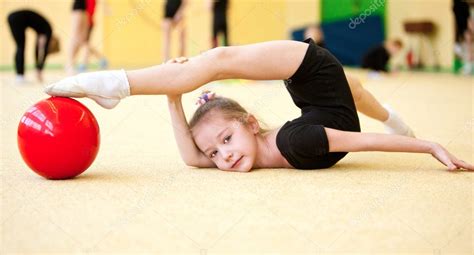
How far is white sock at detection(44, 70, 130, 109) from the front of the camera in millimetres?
1812

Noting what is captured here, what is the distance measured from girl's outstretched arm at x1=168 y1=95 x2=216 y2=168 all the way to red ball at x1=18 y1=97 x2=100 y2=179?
0.27 m

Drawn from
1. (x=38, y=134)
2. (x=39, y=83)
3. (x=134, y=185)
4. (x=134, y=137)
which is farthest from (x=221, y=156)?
(x=39, y=83)

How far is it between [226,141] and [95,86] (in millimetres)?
442

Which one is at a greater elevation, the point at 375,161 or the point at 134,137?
the point at 375,161

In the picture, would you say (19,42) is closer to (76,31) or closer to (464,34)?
(76,31)

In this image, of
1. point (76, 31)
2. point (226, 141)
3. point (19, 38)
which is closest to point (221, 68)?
point (226, 141)

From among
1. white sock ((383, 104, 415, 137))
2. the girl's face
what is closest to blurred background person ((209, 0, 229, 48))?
white sock ((383, 104, 415, 137))

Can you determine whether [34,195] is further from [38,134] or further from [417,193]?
[417,193]

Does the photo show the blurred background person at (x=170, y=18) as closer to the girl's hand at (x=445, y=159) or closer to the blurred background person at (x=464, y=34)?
the blurred background person at (x=464, y=34)

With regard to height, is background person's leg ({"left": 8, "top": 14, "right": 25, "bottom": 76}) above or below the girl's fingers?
below

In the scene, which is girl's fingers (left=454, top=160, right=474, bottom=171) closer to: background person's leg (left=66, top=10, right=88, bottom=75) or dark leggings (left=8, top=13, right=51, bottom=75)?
background person's leg (left=66, top=10, right=88, bottom=75)

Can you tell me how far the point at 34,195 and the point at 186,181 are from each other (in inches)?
17.6

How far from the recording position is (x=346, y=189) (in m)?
1.73

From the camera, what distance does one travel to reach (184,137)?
6.55 feet
